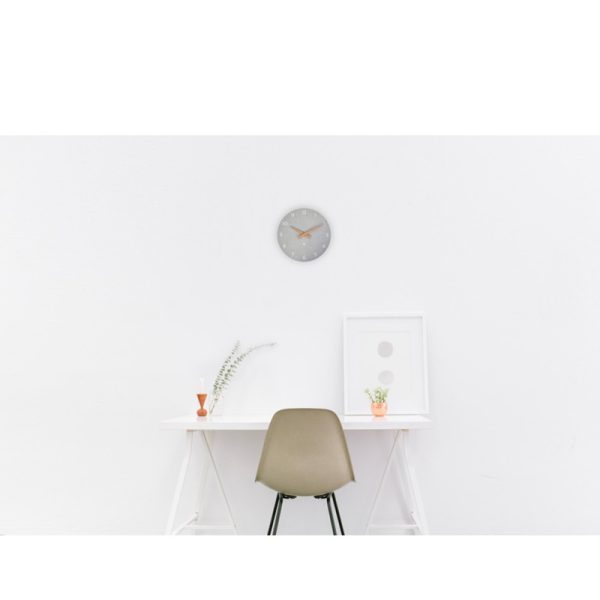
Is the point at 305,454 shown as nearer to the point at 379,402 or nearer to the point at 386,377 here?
the point at 379,402

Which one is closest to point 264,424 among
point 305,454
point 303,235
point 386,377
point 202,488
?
point 305,454

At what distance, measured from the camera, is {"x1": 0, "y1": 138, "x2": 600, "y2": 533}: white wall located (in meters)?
3.35

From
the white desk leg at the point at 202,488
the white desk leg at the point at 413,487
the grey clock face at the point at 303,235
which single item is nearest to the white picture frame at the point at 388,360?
the white desk leg at the point at 413,487

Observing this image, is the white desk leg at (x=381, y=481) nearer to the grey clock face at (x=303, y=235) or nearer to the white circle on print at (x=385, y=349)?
the white circle on print at (x=385, y=349)

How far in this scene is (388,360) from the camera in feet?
11.0

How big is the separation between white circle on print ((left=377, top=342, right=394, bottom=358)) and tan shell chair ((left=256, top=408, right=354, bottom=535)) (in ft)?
2.09

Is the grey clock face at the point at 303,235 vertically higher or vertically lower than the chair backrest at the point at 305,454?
higher

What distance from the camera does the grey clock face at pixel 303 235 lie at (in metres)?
3.48

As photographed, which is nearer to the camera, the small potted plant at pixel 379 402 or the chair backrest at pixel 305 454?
the chair backrest at pixel 305 454

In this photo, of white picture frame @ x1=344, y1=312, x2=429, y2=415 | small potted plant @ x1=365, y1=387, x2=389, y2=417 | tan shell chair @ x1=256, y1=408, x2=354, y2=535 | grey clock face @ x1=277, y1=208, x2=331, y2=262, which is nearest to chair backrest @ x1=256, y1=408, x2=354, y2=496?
tan shell chair @ x1=256, y1=408, x2=354, y2=535

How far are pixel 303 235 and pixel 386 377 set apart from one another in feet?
3.15

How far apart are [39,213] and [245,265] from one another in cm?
131

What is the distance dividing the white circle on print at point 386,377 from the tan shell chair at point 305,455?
1.84 feet

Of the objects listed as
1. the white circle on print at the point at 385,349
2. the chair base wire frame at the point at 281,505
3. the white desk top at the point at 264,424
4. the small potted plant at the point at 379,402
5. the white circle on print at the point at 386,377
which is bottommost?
the chair base wire frame at the point at 281,505
